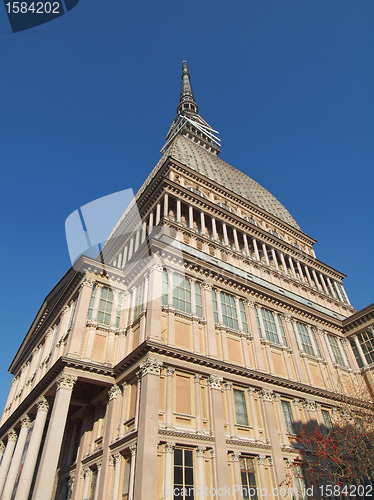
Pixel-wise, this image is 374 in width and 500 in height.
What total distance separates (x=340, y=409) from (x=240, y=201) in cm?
2592

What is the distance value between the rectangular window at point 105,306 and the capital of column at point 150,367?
6498 mm

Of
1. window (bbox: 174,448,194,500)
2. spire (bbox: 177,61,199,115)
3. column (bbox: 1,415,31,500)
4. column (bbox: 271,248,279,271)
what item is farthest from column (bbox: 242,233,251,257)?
spire (bbox: 177,61,199,115)

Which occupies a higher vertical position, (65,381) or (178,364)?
(178,364)

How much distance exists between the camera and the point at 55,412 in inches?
842

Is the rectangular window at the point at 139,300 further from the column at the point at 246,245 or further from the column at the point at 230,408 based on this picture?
the column at the point at 246,245

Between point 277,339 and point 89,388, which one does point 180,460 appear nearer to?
point 89,388

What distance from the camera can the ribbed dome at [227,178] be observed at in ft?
147

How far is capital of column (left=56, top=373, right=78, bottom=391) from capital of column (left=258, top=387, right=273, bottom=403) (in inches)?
541

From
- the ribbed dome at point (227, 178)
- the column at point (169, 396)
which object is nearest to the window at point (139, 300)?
the column at point (169, 396)

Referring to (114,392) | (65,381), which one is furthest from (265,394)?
(65,381)

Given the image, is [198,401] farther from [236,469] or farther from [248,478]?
[248,478]

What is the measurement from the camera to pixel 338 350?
36844 mm

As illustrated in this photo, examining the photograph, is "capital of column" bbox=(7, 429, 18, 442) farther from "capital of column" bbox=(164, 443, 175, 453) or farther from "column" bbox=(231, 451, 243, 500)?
"column" bbox=(231, 451, 243, 500)

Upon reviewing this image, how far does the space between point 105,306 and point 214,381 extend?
10.5 m
